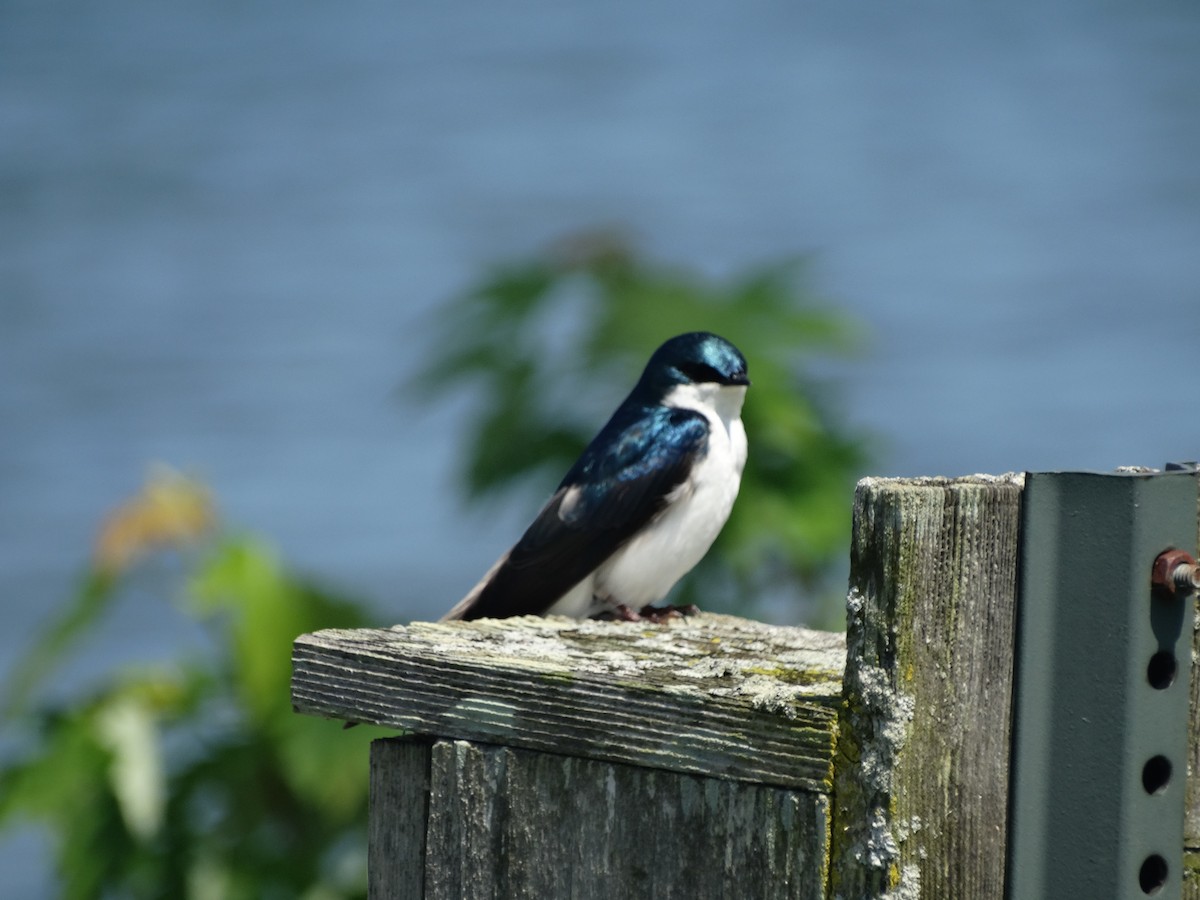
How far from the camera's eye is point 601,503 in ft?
11.2

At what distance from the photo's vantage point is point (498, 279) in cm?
436

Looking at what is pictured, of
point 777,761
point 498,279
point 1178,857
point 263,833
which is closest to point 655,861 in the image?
point 777,761

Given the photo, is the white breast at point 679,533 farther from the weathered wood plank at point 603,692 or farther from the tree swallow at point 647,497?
the weathered wood plank at point 603,692

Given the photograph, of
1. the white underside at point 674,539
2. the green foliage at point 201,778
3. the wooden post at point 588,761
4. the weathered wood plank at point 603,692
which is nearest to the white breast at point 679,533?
the white underside at point 674,539

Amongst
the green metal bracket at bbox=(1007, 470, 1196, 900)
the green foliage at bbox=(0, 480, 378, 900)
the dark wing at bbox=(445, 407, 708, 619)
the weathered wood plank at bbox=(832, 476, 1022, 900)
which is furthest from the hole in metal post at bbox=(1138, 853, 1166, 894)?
the green foliage at bbox=(0, 480, 378, 900)

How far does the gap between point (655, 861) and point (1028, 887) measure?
0.44 metres

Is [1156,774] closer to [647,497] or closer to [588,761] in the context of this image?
[588,761]

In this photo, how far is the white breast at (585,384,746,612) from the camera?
3.47 metres

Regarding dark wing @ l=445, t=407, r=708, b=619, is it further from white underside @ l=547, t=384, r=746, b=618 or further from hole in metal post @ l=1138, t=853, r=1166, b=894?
hole in metal post @ l=1138, t=853, r=1166, b=894

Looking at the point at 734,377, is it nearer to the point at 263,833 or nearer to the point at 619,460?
the point at 619,460

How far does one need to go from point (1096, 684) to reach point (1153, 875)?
22 cm

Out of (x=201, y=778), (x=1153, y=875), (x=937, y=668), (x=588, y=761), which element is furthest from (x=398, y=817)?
(x=201, y=778)

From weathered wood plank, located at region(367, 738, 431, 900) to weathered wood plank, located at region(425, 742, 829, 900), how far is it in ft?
0.10

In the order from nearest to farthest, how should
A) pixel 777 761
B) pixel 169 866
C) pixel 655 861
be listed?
1. pixel 777 761
2. pixel 655 861
3. pixel 169 866
